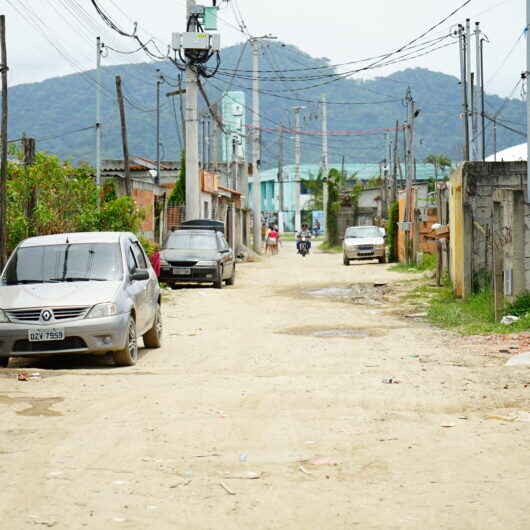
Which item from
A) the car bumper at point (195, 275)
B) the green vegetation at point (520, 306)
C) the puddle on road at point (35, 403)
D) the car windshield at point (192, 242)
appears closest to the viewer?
the puddle on road at point (35, 403)

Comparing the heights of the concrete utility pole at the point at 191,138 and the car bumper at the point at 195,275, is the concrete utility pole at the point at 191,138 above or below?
above

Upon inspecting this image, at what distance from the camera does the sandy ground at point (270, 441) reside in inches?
215

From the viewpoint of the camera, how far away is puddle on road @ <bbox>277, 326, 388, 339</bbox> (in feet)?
51.0

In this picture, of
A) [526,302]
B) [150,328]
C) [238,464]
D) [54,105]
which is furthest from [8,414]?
[54,105]

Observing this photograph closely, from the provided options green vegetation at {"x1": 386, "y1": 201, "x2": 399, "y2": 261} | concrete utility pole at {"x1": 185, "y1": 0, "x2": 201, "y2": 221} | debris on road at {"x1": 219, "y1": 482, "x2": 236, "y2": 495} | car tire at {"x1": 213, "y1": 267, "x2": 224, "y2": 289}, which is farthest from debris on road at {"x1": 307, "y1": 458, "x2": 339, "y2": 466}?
green vegetation at {"x1": 386, "y1": 201, "x2": 399, "y2": 261}

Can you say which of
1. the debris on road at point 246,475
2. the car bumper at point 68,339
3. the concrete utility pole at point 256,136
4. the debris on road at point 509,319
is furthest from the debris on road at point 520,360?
the concrete utility pole at point 256,136

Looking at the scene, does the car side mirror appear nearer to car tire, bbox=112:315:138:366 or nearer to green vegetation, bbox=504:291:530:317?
→ car tire, bbox=112:315:138:366

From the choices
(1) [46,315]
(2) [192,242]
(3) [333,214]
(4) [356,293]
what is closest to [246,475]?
(1) [46,315]

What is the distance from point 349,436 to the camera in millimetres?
7379

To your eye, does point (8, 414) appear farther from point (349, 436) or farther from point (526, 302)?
point (526, 302)

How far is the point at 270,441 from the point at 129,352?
5167 mm

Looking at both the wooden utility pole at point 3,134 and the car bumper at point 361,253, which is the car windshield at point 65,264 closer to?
the wooden utility pole at point 3,134

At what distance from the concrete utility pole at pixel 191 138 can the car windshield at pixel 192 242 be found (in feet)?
21.0

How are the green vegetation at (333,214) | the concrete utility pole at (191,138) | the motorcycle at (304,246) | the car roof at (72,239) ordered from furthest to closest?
the green vegetation at (333,214) < the motorcycle at (304,246) < the concrete utility pole at (191,138) < the car roof at (72,239)
